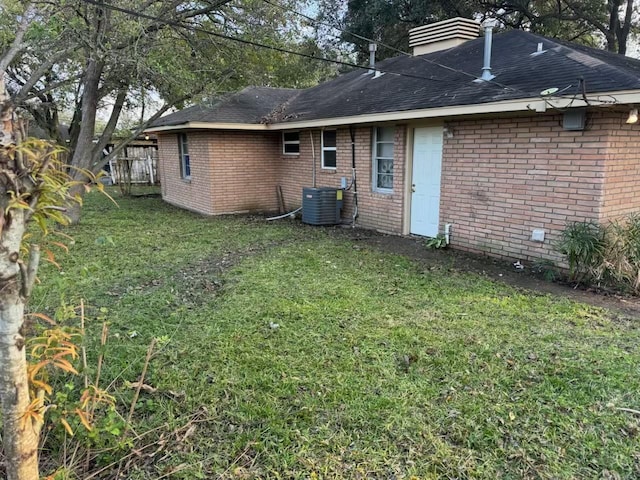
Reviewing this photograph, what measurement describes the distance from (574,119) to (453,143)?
83.5 inches

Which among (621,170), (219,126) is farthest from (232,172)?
(621,170)

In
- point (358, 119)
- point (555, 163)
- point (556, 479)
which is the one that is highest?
point (358, 119)

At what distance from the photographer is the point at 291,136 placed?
40.1ft

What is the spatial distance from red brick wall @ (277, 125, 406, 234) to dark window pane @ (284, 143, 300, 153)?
0.62ft

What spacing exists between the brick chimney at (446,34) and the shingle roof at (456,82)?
0.30 metres

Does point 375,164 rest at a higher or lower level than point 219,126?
lower

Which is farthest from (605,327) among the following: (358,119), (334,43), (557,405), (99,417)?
(334,43)

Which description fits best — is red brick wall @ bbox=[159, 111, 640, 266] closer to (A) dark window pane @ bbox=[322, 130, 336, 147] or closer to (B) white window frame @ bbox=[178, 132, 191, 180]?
(A) dark window pane @ bbox=[322, 130, 336, 147]

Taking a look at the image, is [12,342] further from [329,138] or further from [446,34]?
[446,34]

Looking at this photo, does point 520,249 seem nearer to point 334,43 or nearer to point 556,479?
point 556,479

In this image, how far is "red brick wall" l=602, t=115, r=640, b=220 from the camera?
19.3ft

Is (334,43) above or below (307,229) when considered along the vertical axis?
above

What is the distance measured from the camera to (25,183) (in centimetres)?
170

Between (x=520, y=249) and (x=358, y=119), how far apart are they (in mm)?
3981
